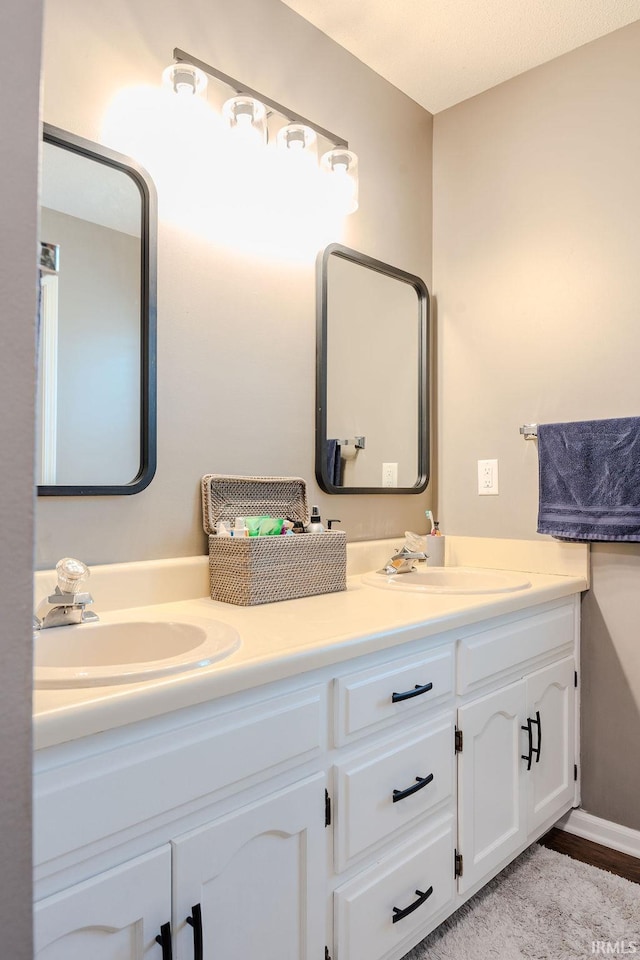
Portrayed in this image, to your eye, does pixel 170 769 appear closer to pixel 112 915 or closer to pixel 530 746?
pixel 112 915

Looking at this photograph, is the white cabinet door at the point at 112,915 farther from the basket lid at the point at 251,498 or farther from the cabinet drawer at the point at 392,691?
the basket lid at the point at 251,498

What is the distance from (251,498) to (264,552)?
9.3 inches

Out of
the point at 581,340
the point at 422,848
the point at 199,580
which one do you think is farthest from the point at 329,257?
the point at 422,848

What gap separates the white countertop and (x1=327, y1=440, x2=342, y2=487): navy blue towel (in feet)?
0.98

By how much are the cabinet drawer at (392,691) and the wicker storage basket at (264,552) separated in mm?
351

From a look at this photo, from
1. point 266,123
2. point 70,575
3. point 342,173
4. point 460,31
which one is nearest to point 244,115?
point 266,123

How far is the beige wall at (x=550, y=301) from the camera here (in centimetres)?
185

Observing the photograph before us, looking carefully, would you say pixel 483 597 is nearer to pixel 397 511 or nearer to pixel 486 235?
pixel 397 511

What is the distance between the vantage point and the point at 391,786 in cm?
121

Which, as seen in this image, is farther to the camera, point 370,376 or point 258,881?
point 370,376

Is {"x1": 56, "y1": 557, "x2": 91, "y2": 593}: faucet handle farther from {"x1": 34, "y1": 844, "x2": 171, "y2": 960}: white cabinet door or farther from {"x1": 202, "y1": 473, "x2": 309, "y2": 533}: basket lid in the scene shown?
{"x1": 34, "y1": 844, "x2": 171, "y2": 960}: white cabinet door

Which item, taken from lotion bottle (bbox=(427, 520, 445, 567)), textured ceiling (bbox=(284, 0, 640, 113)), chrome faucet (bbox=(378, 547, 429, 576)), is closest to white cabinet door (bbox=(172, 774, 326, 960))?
chrome faucet (bbox=(378, 547, 429, 576))

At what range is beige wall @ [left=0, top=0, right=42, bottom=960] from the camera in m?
0.33

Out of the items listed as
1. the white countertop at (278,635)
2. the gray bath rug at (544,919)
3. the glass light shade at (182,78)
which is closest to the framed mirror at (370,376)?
the white countertop at (278,635)
